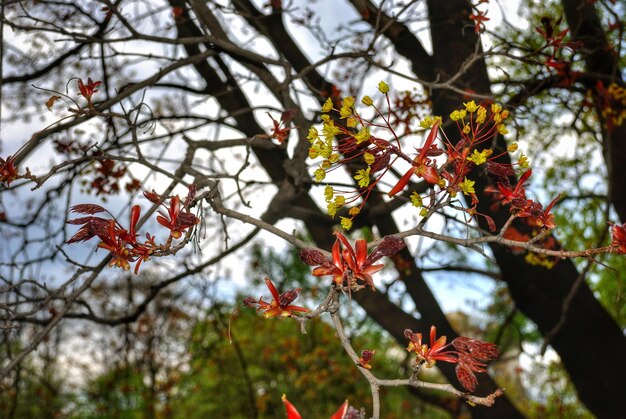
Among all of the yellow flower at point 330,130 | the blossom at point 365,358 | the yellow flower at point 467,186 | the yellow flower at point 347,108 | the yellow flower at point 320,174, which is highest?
the yellow flower at point 347,108

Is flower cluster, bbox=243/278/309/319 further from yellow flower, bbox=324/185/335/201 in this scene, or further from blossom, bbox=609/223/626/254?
blossom, bbox=609/223/626/254

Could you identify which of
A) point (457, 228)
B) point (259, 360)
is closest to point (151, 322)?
point (259, 360)

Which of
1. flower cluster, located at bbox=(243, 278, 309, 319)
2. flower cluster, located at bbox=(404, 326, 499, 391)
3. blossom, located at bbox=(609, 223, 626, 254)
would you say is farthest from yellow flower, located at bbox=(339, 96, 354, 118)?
blossom, located at bbox=(609, 223, 626, 254)

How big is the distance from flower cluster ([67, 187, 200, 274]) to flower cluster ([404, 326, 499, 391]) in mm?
696

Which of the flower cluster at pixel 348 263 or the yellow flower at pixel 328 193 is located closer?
the flower cluster at pixel 348 263

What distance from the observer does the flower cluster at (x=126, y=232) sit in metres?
1.81

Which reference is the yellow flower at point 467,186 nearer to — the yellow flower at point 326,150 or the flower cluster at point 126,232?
the yellow flower at point 326,150

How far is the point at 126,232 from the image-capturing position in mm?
1836

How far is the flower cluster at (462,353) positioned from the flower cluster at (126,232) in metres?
0.70

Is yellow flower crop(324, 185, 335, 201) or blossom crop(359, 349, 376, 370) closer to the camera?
blossom crop(359, 349, 376, 370)

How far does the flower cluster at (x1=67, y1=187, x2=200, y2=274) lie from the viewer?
5.95ft

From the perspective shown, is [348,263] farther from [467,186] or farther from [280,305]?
[467,186]

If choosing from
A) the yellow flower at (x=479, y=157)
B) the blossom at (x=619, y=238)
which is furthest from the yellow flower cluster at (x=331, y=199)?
the blossom at (x=619, y=238)

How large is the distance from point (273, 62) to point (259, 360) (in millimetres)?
7256
